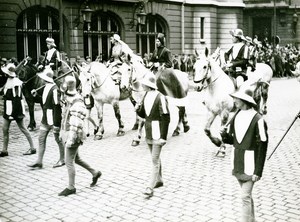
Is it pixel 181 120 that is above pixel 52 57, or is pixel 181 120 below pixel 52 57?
below

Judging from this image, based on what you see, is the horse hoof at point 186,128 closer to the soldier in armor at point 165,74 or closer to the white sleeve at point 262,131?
the soldier in armor at point 165,74

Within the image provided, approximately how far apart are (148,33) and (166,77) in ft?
72.0

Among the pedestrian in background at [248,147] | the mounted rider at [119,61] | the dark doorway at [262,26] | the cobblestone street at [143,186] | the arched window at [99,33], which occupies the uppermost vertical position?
the dark doorway at [262,26]

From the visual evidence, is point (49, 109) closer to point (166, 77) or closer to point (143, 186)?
point (143, 186)

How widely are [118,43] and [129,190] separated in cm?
626

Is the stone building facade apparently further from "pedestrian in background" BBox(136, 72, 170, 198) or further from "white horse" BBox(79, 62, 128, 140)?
"pedestrian in background" BBox(136, 72, 170, 198)

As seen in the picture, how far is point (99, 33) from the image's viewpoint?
3083 cm

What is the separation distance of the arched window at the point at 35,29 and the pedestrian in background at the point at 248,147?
22.1 meters

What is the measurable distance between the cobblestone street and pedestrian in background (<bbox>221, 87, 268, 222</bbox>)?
35.7 inches

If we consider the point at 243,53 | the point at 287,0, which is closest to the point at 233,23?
the point at 287,0

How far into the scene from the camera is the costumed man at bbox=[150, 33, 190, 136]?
13156 mm

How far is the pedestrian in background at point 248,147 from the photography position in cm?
565

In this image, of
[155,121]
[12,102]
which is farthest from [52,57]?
[155,121]

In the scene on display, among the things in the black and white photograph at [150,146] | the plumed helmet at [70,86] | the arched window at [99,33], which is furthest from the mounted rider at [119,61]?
the arched window at [99,33]
